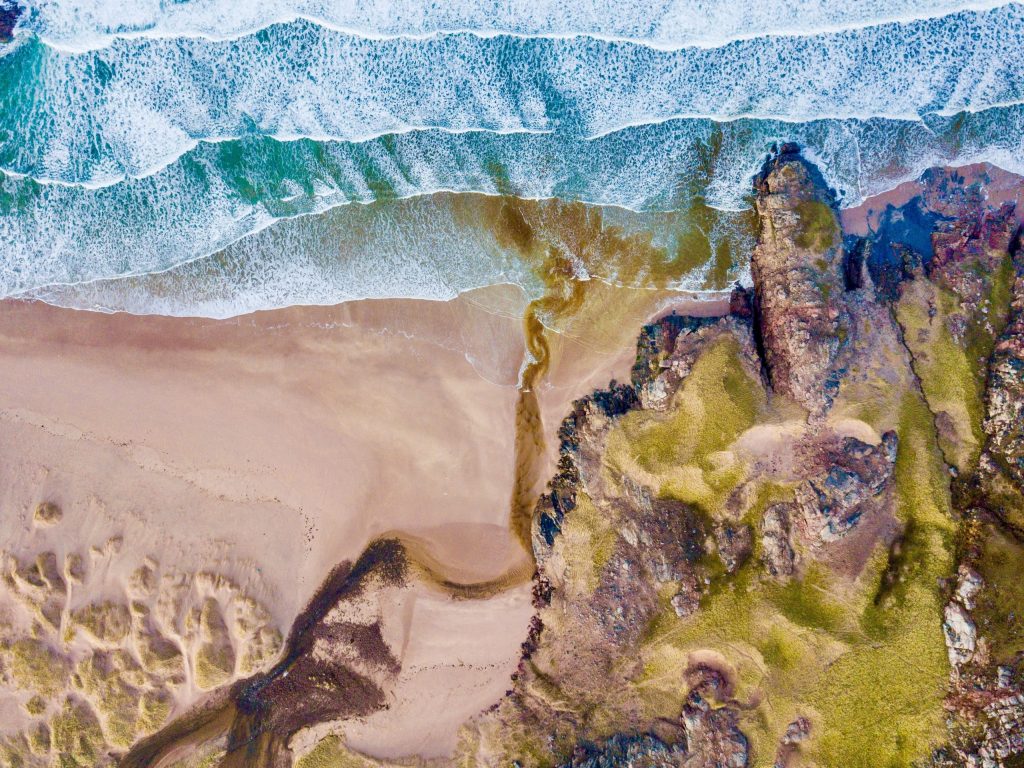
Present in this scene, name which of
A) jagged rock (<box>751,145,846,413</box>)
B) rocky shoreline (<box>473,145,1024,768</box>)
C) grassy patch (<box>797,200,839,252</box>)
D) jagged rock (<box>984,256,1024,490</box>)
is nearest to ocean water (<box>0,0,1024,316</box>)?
jagged rock (<box>751,145,846,413</box>)

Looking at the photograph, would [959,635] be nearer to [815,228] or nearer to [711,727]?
[711,727]

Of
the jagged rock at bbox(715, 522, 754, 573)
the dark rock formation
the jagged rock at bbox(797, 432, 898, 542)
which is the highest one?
the dark rock formation

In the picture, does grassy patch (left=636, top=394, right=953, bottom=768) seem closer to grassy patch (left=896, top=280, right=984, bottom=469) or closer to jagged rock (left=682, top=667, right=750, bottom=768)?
jagged rock (left=682, top=667, right=750, bottom=768)

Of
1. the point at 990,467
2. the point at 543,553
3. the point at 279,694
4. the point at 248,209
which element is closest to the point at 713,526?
the point at 543,553

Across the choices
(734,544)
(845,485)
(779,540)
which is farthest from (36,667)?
(845,485)

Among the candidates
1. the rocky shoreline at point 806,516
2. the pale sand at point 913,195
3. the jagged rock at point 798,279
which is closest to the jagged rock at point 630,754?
the rocky shoreline at point 806,516

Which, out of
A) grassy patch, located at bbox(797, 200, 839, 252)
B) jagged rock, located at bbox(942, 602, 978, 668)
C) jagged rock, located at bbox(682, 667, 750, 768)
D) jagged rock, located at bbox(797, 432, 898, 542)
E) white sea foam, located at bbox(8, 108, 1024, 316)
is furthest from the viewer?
white sea foam, located at bbox(8, 108, 1024, 316)

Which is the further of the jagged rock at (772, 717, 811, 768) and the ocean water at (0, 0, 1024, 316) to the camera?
the ocean water at (0, 0, 1024, 316)
